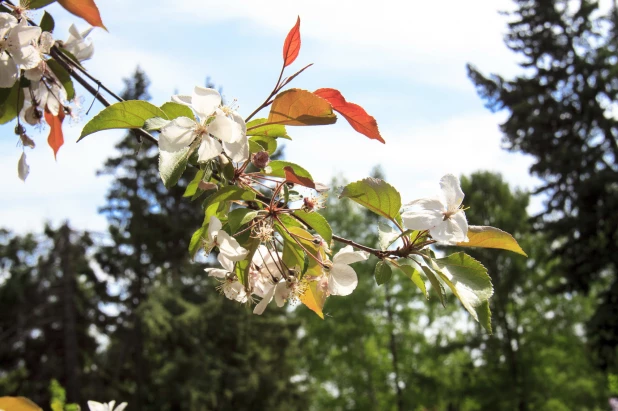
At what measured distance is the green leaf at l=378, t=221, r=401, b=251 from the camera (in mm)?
995

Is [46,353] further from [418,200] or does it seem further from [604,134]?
[418,200]

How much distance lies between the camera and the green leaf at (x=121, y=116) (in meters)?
0.89

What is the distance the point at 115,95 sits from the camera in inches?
40.1

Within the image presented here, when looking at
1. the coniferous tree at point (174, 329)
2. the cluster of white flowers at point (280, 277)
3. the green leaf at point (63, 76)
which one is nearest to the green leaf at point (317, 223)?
the cluster of white flowers at point (280, 277)

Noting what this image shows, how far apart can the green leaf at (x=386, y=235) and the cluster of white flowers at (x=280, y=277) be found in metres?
0.04

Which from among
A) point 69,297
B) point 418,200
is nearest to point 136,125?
point 418,200

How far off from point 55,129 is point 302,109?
0.67m

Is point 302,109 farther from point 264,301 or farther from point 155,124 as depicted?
point 264,301

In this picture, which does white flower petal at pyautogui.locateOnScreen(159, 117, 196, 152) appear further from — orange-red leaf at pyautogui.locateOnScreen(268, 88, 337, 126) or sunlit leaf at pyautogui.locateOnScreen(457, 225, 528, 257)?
sunlit leaf at pyautogui.locateOnScreen(457, 225, 528, 257)

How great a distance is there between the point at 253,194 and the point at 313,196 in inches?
4.7

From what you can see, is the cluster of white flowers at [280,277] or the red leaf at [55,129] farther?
the red leaf at [55,129]

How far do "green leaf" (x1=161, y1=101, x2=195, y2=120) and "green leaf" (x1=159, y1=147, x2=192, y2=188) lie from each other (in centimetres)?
8

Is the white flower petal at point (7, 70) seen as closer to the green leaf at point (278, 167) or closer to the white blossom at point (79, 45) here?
the white blossom at point (79, 45)

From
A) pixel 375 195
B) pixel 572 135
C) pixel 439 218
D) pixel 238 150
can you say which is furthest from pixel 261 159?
pixel 572 135
